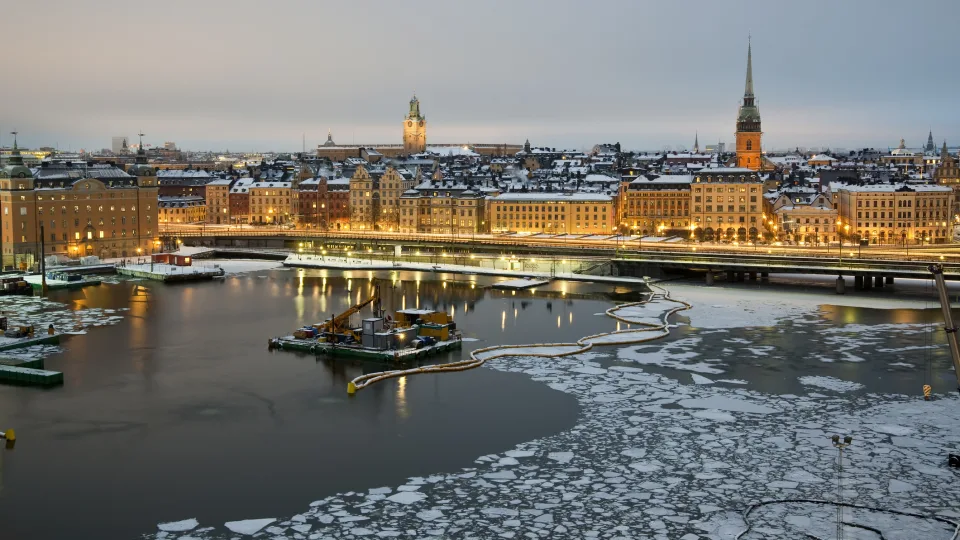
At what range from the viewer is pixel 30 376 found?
31.0 meters

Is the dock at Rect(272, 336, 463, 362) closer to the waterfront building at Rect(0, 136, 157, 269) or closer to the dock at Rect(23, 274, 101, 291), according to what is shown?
the dock at Rect(23, 274, 101, 291)

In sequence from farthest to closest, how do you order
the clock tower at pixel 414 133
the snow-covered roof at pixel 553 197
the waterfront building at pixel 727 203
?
1. the clock tower at pixel 414 133
2. the snow-covered roof at pixel 553 197
3. the waterfront building at pixel 727 203

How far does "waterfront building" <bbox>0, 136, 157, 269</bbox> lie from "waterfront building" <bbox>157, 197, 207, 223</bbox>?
2999 centimetres

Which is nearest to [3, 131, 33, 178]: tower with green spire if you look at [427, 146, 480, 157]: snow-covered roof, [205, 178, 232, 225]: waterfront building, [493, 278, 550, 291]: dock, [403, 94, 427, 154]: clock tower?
[493, 278, 550, 291]: dock

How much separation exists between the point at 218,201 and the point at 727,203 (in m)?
51.6

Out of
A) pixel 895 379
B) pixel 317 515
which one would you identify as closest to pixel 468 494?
pixel 317 515

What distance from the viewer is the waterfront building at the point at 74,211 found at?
209ft

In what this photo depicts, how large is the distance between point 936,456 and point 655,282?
3279cm

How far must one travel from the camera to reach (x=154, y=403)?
28.4 metres

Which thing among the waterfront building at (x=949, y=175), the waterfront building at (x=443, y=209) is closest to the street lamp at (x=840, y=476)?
the waterfront building at (x=443, y=209)

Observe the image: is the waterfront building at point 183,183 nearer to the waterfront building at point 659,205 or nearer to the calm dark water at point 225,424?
the waterfront building at point 659,205

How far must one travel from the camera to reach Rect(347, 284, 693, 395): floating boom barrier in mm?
31330

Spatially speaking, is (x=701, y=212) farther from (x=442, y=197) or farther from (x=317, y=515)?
(x=317, y=515)

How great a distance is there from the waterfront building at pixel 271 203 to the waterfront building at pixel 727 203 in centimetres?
4002
